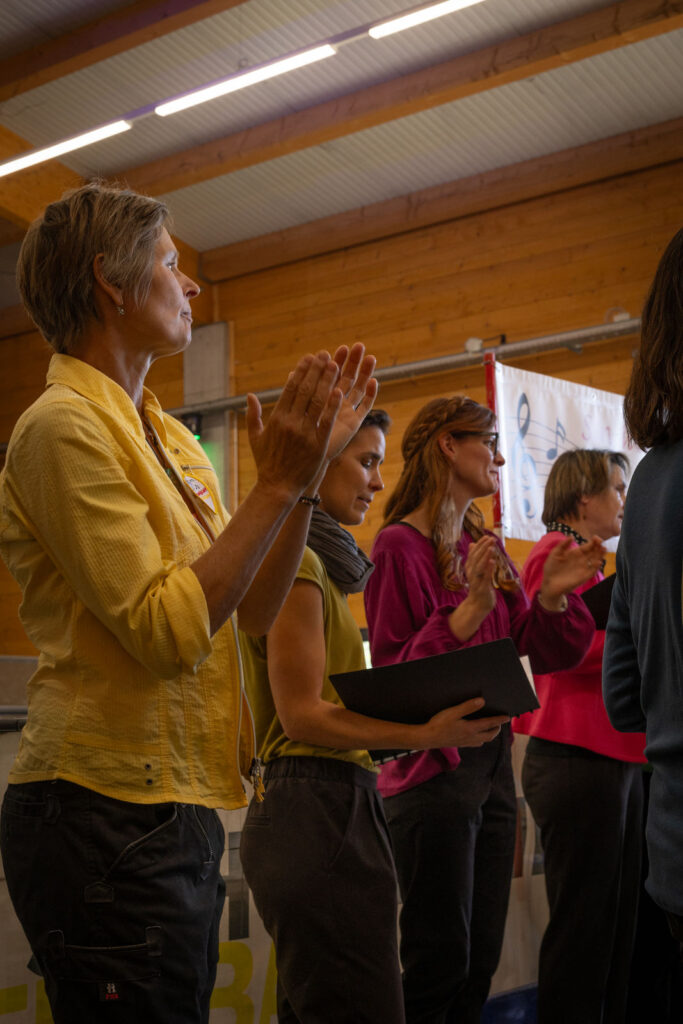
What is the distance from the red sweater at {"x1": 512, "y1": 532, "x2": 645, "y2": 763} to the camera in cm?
262

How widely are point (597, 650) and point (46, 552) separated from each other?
1.83 meters

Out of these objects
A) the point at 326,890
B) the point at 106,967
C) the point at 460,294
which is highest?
the point at 460,294

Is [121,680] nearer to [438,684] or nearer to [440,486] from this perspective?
[438,684]

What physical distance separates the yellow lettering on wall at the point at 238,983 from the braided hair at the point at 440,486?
917mm

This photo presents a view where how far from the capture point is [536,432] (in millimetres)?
4355

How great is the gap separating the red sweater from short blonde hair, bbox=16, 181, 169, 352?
5.02 ft

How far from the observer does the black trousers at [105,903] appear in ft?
3.62

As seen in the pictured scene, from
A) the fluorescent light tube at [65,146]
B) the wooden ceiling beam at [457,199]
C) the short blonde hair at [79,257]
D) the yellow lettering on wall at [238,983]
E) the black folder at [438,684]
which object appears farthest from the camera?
the wooden ceiling beam at [457,199]

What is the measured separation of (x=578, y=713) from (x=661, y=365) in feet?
4.86

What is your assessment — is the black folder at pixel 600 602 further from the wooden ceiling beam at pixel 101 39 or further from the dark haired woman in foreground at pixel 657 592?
the wooden ceiling beam at pixel 101 39

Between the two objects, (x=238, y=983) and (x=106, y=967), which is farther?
(x=238, y=983)

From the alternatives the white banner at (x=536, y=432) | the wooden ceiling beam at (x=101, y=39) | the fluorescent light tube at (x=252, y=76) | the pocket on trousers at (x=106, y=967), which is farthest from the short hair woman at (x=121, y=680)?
the wooden ceiling beam at (x=101, y=39)

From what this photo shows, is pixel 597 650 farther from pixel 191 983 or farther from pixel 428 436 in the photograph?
pixel 191 983

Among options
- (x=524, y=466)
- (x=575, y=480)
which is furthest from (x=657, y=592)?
(x=524, y=466)
